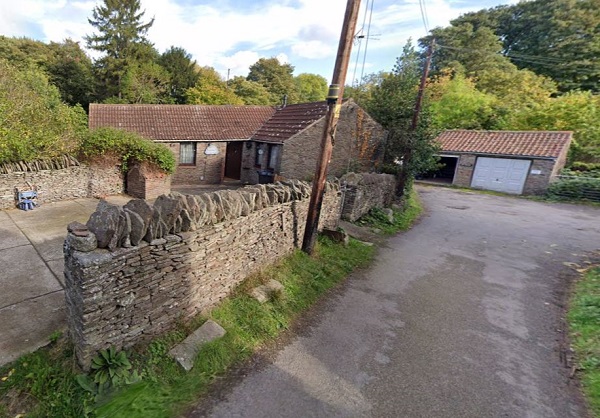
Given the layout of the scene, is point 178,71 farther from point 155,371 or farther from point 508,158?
point 155,371

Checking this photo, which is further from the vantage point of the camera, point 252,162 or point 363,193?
point 252,162

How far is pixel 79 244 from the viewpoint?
10.8 feet

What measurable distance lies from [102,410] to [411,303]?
533cm

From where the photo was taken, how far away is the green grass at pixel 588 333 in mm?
4094

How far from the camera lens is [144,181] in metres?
12.2

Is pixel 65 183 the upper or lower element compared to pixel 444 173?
lower

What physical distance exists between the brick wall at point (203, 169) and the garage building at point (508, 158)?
1725 cm

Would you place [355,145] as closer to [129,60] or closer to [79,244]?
[79,244]

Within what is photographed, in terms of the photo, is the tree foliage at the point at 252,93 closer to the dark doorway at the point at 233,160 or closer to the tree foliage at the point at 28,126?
the dark doorway at the point at 233,160

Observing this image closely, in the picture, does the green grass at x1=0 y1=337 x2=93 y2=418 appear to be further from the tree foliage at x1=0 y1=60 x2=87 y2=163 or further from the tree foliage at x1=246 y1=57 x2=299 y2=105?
the tree foliage at x1=246 y1=57 x2=299 y2=105

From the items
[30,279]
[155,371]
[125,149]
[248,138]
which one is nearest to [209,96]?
[248,138]

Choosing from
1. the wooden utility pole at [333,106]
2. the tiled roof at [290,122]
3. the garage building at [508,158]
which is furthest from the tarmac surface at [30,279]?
the garage building at [508,158]

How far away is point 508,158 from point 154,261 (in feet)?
80.2

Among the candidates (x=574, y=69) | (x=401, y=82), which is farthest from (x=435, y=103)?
(x=401, y=82)
